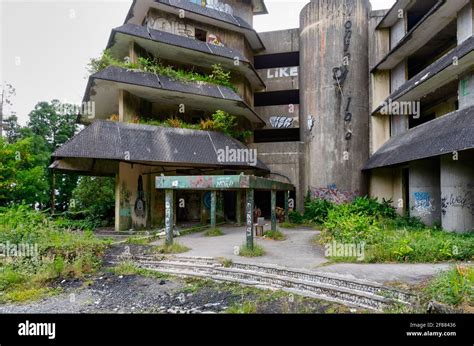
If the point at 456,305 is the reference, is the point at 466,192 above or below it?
above

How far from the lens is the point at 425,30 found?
563 inches

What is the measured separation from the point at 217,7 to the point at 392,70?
1395 centimetres

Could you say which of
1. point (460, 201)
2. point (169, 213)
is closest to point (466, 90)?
point (460, 201)

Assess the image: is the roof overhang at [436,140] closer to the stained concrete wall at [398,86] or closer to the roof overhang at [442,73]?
the stained concrete wall at [398,86]

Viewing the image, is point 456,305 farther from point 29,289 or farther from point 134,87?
point 134,87

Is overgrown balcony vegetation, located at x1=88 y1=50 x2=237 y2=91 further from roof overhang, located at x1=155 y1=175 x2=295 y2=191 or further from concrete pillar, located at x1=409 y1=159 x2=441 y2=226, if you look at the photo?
concrete pillar, located at x1=409 y1=159 x2=441 y2=226

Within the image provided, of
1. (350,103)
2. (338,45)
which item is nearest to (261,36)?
(338,45)

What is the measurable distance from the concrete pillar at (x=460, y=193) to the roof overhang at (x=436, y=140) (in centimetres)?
82

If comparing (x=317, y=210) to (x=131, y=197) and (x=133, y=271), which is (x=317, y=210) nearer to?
(x=131, y=197)

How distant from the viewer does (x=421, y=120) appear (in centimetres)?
1916

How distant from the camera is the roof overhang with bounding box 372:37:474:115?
1084cm

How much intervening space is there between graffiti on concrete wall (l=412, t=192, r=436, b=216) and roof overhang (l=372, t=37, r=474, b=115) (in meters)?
5.36

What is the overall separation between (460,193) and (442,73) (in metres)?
5.36

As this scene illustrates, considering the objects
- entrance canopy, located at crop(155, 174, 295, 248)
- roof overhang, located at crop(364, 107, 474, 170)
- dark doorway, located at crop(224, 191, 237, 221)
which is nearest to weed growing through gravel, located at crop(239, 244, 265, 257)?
entrance canopy, located at crop(155, 174, 295, 248)
